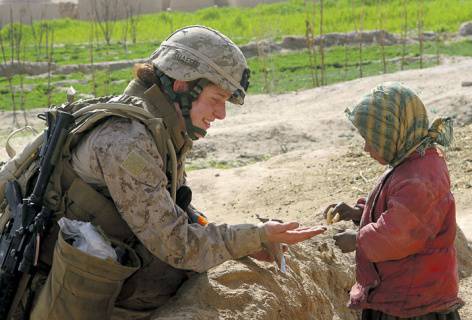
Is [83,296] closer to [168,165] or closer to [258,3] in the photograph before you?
[168,165]

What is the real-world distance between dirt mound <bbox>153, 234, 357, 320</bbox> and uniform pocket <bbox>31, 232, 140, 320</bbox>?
0.26 metres

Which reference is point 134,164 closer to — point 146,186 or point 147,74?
point 146,186

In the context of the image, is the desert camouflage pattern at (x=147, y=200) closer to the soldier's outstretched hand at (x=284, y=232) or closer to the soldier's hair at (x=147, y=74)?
the soldier's outstretched hand at (x=284, y=232)

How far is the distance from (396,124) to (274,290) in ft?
3.08

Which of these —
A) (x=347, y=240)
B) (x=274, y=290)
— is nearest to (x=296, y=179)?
(x=274, y=290)

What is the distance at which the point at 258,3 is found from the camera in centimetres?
3366

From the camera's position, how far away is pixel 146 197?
2.89m

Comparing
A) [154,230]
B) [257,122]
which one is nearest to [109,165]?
[154,230]

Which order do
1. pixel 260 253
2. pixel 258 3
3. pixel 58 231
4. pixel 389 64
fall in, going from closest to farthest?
pixel 58 231, pixel 260 253, pixel 389 64, pixel 258 3

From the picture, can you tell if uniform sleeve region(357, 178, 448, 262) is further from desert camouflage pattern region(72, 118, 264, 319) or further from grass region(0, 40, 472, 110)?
grass region(0, 40, 472, 110)

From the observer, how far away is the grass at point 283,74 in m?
15.9

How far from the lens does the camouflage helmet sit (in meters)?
3.12

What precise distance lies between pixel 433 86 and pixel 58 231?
9325 mm

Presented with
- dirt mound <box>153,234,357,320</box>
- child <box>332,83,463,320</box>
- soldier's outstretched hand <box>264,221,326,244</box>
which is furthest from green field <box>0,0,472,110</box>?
soldier's outstretched hand <box>264,221,326,244</box>
